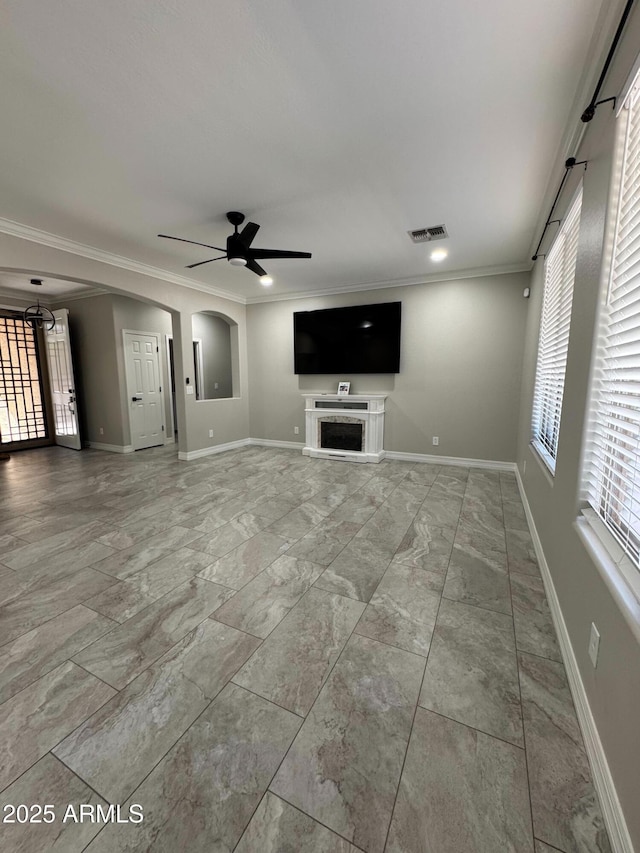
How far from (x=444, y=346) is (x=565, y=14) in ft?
12.2

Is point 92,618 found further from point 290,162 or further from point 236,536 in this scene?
point 290,162

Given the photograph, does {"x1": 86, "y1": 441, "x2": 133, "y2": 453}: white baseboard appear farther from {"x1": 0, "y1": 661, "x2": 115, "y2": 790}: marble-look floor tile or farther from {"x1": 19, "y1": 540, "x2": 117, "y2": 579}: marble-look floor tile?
{"x1": 0, "y1": 661, "x2": 115, "y2": 790}: marble-look floor tile

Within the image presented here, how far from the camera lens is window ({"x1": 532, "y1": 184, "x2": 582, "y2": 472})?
238cm

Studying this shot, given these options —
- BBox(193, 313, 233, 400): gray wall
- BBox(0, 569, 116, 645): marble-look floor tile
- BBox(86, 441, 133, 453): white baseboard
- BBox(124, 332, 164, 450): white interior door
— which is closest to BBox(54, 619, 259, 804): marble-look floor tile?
BBox(0, 569, 116, 645): marble-look floor tile

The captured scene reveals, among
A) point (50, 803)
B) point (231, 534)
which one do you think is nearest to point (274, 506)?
point (231, 534)

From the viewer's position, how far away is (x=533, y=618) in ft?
6.34

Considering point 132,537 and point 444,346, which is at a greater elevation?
point 444,346

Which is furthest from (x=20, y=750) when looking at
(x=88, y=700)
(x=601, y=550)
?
(x=601, y=550)

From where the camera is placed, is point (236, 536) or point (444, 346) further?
point (444, 346)

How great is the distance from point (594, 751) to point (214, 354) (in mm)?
7791

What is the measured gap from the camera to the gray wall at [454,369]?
4641 mm

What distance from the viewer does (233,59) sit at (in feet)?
5.35

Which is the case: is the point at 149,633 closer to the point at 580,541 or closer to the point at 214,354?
the point at 580,541

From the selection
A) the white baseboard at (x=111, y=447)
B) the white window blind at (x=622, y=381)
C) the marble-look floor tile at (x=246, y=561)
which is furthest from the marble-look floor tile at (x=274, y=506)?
the white baseboard at (x=111, y=447)
